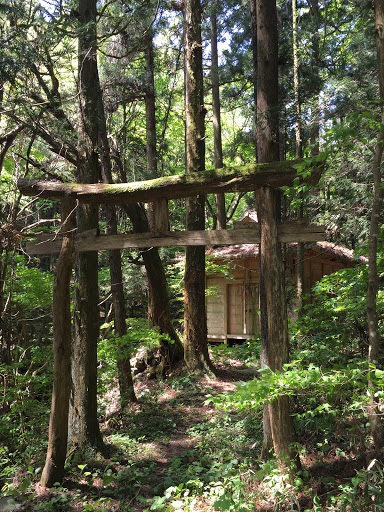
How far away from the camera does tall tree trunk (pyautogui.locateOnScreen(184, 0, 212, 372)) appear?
918 centimetres

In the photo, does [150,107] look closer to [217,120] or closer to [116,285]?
[217,120]

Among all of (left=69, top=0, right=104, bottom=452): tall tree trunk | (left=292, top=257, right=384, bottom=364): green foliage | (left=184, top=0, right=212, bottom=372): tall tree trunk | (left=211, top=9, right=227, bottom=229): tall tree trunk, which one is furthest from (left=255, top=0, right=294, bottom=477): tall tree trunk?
(left=211, top=9, right=227, bottom=229): tall tree trunk

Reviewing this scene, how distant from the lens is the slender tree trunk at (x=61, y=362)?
4.84 meters

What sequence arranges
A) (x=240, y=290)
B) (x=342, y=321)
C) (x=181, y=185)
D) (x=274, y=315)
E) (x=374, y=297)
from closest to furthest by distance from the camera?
1. (x=374, y=297)
2. (x=274, y=315)
3. (x=181, y=185)
4. (x=342, y=321)
5. (x=240, y=290)

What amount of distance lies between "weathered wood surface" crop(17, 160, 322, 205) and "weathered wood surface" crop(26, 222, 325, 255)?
18.8 inches

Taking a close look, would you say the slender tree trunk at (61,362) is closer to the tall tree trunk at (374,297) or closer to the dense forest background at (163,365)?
the dense forest background at (163,365)

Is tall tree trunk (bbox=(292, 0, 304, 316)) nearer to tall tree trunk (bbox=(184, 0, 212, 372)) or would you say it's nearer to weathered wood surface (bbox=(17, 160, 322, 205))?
tall tree trunk (bbox=(184, 0, 212, 372))

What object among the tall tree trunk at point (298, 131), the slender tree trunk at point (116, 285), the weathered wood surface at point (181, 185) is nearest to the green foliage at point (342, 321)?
the weathered wood surface at point (181, 185)

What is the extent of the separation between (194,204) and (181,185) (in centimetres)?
452

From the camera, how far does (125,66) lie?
1065cm

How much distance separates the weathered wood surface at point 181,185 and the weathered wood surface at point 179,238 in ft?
1.56

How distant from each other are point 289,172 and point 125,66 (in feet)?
26.5

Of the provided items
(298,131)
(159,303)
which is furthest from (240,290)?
(298,131)

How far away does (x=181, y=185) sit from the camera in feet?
15.6
